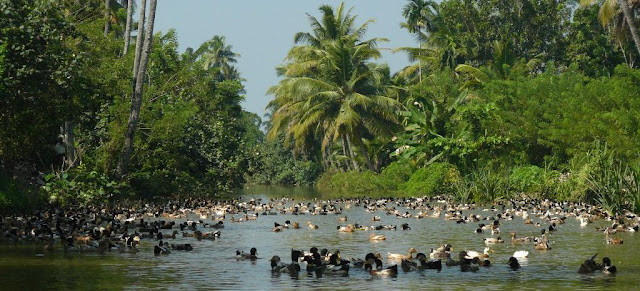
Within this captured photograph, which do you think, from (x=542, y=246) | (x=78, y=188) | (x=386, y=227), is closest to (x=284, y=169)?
(x=78, y=188)

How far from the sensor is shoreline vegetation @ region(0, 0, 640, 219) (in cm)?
2911

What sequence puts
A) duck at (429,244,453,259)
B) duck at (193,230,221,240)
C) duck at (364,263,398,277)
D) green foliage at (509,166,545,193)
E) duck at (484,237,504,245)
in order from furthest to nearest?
green foliage at (509,166,545,193)
duck at (193,230,221,240)
duck at (484,237,504,245)
duck at (429,244,453,259)
duck at (364,263,398,277)

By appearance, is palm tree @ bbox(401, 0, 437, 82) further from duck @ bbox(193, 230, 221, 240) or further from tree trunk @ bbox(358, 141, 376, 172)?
duck @ bbox(193, 230, 221, 240)

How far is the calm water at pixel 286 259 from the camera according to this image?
15680 millimetres

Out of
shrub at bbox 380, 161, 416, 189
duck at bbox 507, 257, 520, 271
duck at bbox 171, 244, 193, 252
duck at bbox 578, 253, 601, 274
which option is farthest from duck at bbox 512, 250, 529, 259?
shrub at bbox 380, 161, 416, 189

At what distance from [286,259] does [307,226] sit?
34.6 ft

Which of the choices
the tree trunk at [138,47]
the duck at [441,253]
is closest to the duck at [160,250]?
the duck at [441,253]

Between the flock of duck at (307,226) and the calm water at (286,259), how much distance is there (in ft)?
0.89

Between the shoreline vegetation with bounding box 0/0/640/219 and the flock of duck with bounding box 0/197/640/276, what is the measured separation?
1.86 m

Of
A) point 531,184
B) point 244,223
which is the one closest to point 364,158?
point 531,184

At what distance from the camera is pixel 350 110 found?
6362 centimetres

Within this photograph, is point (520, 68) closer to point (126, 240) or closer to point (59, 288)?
point (126, 240)

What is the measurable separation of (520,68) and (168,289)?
48122 millimetres

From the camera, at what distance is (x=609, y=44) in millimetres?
62719
